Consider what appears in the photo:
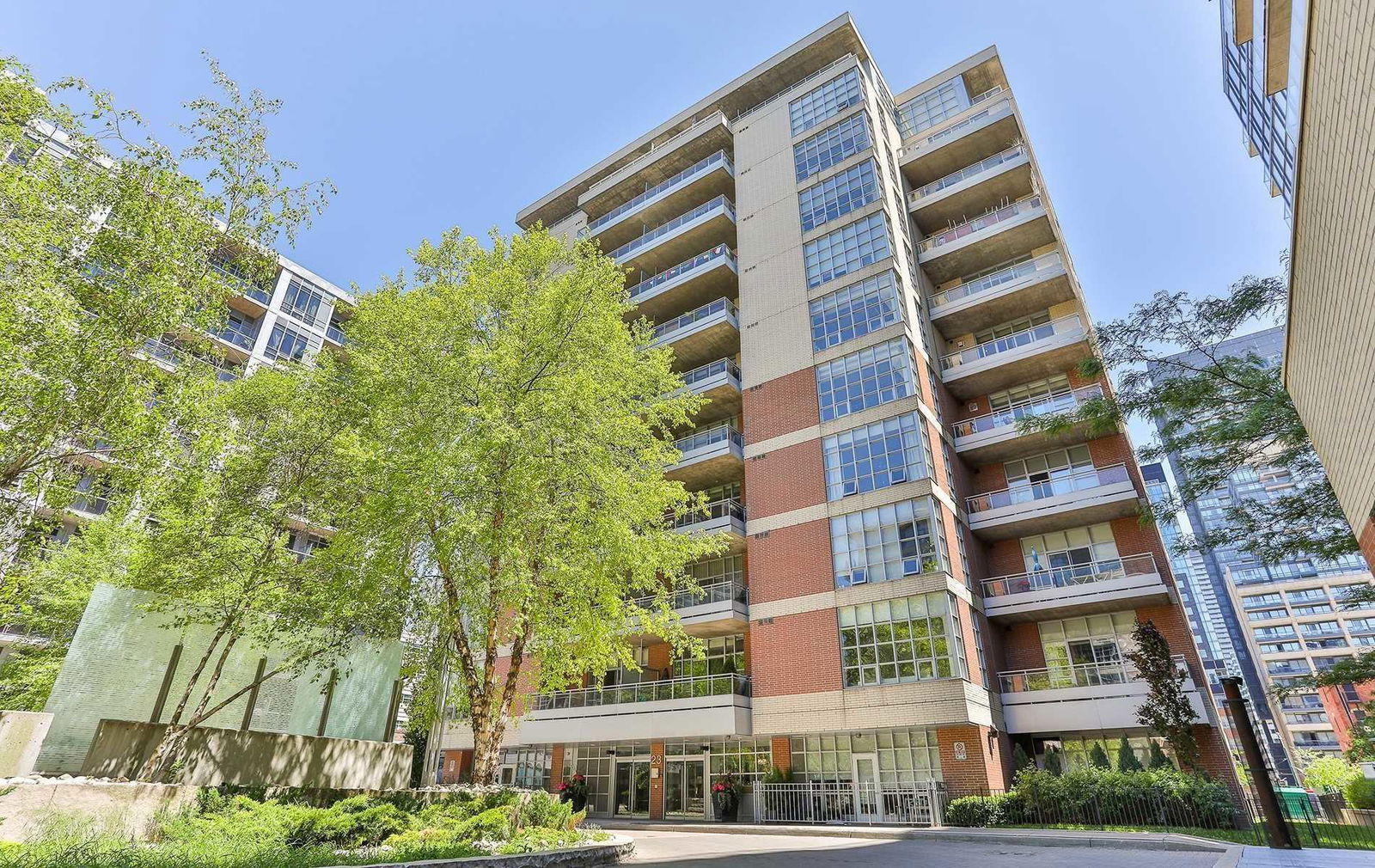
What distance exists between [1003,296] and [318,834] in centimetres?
2794

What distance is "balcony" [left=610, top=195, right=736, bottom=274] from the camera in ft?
110

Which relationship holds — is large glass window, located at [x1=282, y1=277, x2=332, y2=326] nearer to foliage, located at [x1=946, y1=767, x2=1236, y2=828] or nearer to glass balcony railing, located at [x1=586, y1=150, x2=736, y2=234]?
glass balcony railing, located at [x1=586, y1=150, x2=736, y2=234]

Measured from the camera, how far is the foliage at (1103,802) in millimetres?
15664

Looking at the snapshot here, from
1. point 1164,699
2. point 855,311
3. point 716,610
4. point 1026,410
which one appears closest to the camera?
point 1164,699

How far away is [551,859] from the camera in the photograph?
9.48 meters

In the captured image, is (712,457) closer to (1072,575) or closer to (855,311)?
(855,311)

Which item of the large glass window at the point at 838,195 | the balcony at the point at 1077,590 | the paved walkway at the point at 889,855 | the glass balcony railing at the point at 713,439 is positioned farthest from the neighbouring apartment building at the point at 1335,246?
the large glass window at the point at 838,195

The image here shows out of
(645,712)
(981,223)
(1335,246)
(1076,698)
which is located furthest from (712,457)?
(1335,246)

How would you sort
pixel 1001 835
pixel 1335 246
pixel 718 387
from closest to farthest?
1. pixel 1335 246
2. pixel 1001 835
3. pixel 718 387

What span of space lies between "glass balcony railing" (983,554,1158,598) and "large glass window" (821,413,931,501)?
510 cm

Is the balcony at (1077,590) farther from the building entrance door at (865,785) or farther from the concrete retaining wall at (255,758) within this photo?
the concrete retaining wall at (255,758)

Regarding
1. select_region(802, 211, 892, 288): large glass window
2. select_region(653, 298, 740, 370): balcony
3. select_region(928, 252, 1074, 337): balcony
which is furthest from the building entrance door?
select_region(802, 211, 892, 288): large glass window

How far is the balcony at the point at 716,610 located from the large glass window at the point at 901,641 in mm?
4188

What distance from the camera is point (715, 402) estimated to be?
30.6 meters
